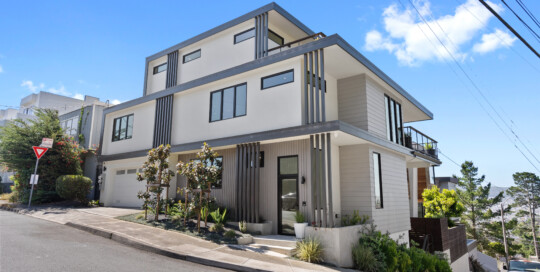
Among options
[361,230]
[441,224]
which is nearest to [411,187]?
[441,224]

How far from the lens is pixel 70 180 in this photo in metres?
17.8

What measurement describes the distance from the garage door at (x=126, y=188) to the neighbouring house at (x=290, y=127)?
2.23 feet

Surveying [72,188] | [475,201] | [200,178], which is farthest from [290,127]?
[475,201]

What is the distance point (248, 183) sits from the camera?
1205cm

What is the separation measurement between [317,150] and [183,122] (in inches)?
306

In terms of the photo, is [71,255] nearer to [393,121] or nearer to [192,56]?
[192,56]

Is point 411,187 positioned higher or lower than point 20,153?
lower

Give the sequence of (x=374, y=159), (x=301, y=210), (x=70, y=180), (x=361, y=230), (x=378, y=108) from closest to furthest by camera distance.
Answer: (x=361, y=230), (x=301, y=210), (x=374, y=159), (x=378, y=108), (x=70, y=180)

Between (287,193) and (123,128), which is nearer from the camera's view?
(287,193)

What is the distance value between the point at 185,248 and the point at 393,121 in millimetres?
11045

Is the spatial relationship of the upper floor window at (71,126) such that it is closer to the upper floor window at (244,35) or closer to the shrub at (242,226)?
the upper floor window at (244,35)

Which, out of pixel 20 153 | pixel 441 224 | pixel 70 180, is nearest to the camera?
pixel 441 224

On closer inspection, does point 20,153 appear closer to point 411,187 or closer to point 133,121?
point 133,121

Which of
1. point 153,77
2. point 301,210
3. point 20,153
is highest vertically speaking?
point 153,77
